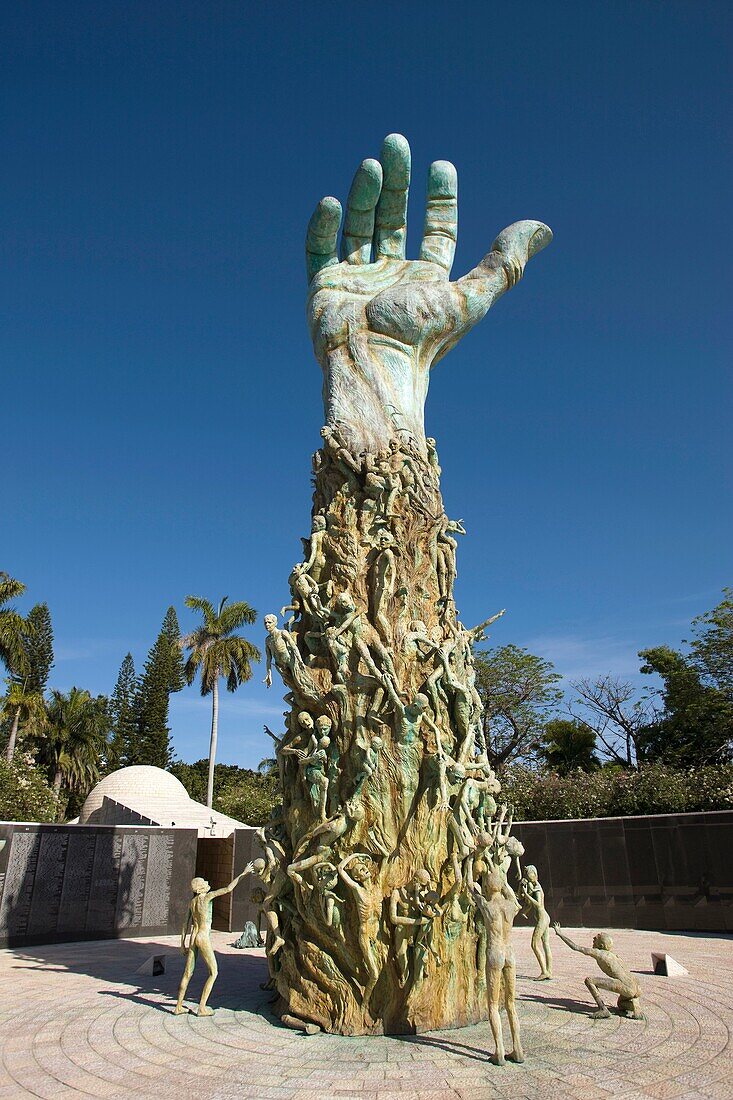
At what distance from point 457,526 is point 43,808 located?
20146mm

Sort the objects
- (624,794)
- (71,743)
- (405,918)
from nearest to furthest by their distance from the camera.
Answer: (405,918) < (624,794) < (71,743)

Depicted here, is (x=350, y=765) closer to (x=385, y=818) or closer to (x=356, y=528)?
(x=385, y=818)

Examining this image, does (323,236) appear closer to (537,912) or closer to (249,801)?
(537,912)

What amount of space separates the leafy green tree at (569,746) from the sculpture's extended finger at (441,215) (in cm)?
2366

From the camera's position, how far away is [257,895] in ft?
23.3

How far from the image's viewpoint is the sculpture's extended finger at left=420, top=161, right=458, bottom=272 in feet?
32.8

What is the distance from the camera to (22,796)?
22.1 m

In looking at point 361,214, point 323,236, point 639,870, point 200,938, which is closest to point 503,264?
point 361,214

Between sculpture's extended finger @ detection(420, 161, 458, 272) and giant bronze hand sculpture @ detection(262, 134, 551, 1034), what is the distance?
0.44 m

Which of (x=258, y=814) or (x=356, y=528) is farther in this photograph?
(x=258, y=814)

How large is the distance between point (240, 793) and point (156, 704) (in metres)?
14.8

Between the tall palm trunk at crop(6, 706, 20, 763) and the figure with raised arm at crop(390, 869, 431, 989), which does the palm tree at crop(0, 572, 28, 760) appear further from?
the figure with raised arm at crop(390, 869, 431, 989)

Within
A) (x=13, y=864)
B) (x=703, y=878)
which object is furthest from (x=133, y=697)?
(x=703, y=878)

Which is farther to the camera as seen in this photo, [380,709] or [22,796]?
[22,796]
